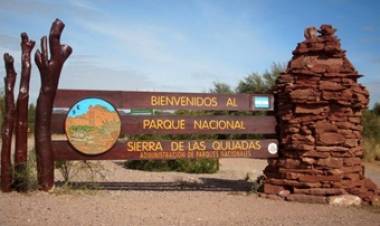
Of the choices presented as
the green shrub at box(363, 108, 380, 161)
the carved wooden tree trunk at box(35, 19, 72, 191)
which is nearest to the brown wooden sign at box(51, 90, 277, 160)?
the carved wooden tree trunk at box(35, 19, 72, 191)

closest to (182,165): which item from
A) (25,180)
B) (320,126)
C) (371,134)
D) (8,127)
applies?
(320,126)

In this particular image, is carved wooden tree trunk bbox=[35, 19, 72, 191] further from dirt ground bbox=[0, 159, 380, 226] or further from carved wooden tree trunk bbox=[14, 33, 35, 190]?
dirt ground bbox=[0, 159, 380, 226]

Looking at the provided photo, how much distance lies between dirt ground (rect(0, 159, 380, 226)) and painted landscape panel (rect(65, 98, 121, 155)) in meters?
1.00

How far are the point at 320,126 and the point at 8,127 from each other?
6.63m

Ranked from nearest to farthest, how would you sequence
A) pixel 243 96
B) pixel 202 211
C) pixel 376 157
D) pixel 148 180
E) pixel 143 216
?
pixel 143 216 → pixel 202 211 → pixel 243 96 → pixel 148 180 → pixel 376 157

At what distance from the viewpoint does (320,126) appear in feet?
37.9

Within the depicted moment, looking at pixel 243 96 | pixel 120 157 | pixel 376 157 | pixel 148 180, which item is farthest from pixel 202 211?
pixel 376 157

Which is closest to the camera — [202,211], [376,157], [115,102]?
[202,211]

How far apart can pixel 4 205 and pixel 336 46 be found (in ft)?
25.6

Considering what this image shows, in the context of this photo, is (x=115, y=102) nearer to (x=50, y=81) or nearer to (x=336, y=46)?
(x=50, y=81)

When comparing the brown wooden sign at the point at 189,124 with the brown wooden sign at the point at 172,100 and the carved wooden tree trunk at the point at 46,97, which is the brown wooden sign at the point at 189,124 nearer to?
the brown wooden sign at the point at 172,100

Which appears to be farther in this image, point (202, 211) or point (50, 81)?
point (50, 81)

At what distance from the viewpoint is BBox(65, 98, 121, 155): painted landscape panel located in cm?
1129

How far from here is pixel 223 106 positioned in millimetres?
12211
